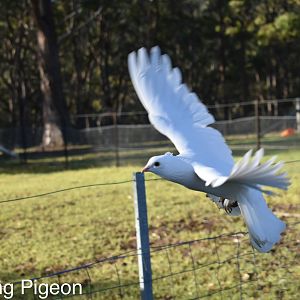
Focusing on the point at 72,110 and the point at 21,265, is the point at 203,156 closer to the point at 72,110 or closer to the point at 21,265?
the point at 21,265

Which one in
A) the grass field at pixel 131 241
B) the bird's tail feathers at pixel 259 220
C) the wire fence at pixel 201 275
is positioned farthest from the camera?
the grass field at pixel 131 241

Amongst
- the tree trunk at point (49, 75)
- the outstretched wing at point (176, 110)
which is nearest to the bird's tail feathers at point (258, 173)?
the outstretched wing at point (176, 110)

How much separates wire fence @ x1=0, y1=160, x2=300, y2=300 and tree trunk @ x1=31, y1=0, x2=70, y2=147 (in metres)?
15.0

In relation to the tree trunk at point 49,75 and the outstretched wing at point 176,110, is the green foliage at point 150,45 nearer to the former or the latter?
the tree trunk at point 49,75

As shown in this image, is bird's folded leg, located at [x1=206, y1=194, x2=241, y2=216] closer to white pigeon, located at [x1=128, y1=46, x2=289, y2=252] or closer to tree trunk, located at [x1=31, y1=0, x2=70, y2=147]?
white pigeon, located at [x1=128, y1=46, x2=289, y2=252]

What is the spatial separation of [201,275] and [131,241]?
144 cm

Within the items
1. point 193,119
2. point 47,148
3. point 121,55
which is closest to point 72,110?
point 121,55

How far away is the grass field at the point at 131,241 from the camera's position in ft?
14.8

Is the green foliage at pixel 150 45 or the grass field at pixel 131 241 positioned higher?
the green foliage at pixel 150 45

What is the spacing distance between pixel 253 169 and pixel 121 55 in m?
37.2

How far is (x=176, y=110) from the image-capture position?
3.00 meters

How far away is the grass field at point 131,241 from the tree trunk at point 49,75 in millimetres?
10745

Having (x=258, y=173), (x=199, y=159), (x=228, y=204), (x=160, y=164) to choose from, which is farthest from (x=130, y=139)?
(x=258, y=173)

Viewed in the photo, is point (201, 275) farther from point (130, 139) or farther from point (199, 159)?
point (130, 139)
